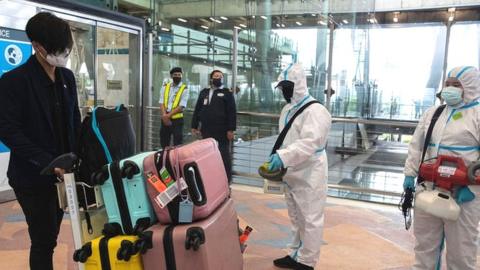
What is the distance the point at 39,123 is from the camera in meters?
1.86

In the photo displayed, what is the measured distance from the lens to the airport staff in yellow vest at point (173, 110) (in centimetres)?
579

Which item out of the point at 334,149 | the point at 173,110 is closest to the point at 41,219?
the point at 173,110

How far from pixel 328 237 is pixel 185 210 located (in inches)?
88.6

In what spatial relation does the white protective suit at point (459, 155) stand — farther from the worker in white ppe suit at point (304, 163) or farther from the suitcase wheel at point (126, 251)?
the suitcase wheel at point (126, 251)

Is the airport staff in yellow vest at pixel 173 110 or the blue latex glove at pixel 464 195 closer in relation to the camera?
the blue latex glove at pixel 464 195

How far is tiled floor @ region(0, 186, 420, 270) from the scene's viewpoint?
3102mm

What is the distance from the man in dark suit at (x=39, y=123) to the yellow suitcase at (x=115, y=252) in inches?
12.9

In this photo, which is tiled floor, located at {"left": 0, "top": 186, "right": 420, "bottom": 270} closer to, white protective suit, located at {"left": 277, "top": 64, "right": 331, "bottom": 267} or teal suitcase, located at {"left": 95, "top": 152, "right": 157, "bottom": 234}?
white protective suit, located at {"left": 277, "top": 64, "right": 331, "bottom": 267}

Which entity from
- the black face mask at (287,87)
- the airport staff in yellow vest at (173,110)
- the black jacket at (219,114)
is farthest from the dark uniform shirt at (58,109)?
the airport staff in yellow vest at (173,110)

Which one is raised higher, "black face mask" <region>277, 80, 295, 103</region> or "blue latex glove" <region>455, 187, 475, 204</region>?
"black face mask" <region>277, 80, 295, 103</region>

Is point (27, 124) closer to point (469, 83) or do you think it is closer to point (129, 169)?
point (129, 169)

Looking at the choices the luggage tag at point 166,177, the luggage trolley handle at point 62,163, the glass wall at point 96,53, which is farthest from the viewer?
the glass wall at point 96,53

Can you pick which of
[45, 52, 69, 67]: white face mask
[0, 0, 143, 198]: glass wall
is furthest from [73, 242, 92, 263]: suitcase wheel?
[0, 0, 143, 198]: glass wall

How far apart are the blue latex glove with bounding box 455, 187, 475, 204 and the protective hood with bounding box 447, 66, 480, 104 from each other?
51cm
